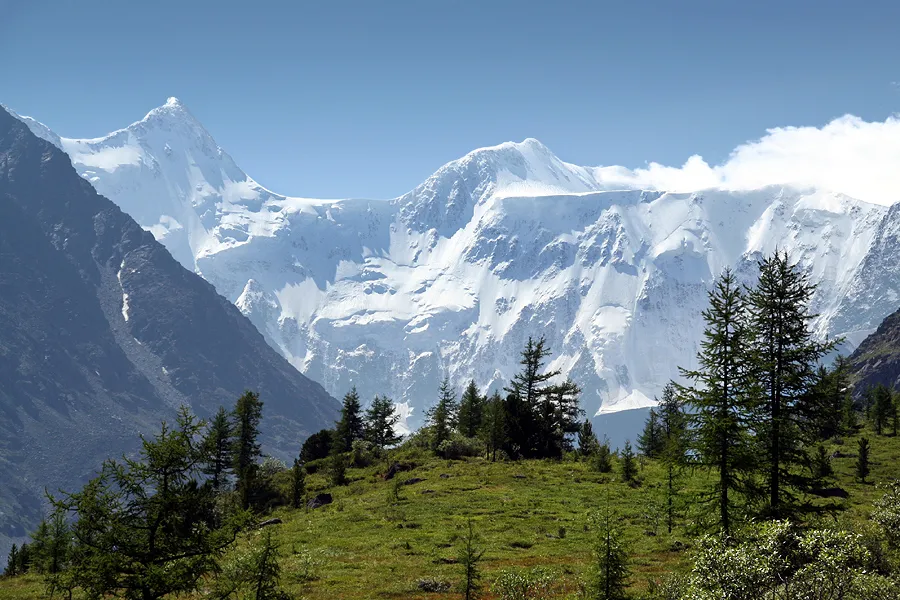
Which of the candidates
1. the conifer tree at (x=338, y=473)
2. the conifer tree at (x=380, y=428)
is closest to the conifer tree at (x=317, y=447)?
the conifer tree at (x=380, y=428)

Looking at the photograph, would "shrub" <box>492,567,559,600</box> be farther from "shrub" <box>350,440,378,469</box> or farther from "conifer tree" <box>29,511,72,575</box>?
"shrub" <box>350,440,378,469</box>

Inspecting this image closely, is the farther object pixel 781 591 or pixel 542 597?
pixel 542 597

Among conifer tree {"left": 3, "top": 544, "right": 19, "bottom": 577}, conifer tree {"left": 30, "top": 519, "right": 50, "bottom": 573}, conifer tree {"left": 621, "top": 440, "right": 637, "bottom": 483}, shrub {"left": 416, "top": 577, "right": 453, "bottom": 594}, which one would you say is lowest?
conifer tree {"left": 3, "top": 544, "right": 19, "bottom": 577}

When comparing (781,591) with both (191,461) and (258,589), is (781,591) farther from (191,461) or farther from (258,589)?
(191,461)

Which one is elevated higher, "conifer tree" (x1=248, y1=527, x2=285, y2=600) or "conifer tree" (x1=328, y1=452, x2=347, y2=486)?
"conifer tree" (x1=328, y1=452, x2=347, y2=486)

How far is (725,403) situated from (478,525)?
20076 mm

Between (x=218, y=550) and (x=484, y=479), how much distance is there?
40728 mm

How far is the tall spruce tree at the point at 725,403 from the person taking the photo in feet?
96.1

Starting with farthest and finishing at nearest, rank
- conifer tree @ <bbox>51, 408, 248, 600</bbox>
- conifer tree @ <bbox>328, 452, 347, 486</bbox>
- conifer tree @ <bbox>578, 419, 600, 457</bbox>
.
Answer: conifer tree @ <bbox>578, 419, 600, 457</bbox> → conifer tree @ <bbox>328, 452, 347, 486</bbox> → conifer tree @ <bbox>51, 408, 248, 600</bbox>

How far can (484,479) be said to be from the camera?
6069cm

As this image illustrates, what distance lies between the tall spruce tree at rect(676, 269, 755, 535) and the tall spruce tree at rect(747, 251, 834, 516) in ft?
2.42

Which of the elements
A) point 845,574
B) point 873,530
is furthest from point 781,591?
point 873,530

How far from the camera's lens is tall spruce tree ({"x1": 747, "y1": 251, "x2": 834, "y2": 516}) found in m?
30.6

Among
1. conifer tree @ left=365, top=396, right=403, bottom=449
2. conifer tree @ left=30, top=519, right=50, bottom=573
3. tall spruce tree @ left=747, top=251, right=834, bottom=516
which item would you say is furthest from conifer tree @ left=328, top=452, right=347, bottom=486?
tall spruce tree @ left=747, top=251, right=834, bottom=516
